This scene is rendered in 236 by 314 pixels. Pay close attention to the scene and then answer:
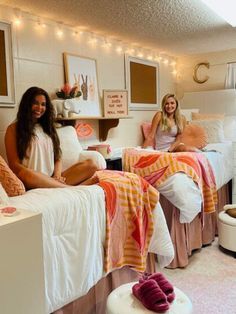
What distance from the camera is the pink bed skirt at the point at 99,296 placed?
5.66 ft

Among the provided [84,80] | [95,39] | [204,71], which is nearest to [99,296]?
[84,80]

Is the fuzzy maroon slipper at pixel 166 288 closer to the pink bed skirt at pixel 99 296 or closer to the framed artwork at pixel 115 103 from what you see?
the pink bed skirt at pixel 99 296

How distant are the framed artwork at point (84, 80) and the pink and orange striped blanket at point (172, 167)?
83cm

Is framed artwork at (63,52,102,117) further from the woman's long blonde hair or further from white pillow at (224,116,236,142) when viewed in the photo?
white pillow at (224,116,236,142)

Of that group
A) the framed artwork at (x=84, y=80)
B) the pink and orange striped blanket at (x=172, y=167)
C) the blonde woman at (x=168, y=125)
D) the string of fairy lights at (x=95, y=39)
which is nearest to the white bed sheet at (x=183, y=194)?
the pink and orange striped blanket at (x=172, y=167)

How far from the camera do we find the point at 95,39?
3.66 metres

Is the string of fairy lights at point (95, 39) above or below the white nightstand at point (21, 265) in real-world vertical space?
above

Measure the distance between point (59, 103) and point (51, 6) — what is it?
0.82 m

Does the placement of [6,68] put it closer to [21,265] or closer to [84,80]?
[84,80]

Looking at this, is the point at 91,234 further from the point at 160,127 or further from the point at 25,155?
the point at 160,127

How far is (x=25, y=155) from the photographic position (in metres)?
2.31

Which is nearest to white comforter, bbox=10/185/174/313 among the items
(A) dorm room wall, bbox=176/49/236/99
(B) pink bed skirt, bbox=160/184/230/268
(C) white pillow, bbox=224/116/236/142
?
(B) pink bed skirt, bbox=160/184/230/268

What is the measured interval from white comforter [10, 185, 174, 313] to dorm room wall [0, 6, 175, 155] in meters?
1.31

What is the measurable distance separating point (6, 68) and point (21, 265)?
203 centimetres
